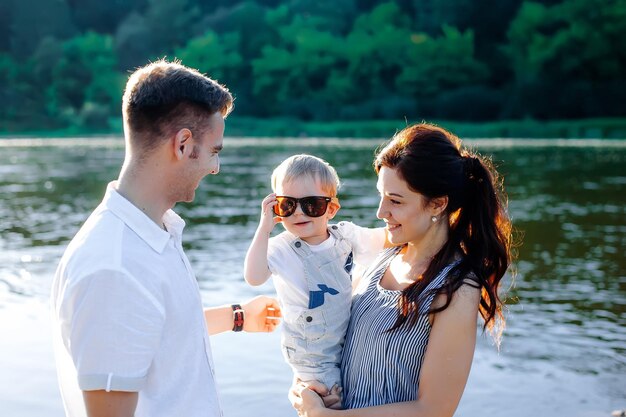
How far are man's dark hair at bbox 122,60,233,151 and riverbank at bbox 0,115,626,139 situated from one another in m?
40.9

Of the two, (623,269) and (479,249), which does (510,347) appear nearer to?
(623,269)

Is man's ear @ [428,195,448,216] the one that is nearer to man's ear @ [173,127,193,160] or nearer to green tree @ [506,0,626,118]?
man's ear @ [173,127,193,160]

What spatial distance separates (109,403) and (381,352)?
866 millimetres

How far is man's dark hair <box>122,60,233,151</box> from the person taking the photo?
197 centimetres

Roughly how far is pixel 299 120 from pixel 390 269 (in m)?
52.2

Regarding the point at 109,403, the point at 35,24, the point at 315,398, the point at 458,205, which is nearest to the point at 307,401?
the point at 315,398

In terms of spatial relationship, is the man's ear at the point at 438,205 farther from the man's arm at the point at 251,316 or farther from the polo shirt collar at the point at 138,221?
the polo shirt collar at the point at 138,221

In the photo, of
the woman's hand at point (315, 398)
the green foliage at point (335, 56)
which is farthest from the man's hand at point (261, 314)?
the green foliage at point (335, 56)

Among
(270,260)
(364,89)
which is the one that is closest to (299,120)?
(364,89)

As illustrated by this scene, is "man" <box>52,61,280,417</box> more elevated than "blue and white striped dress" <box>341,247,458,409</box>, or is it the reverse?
"man" <box>52,61,280,417</box>

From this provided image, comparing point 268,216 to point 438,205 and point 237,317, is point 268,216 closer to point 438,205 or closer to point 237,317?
point 237,317

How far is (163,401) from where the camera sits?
197 centimetres

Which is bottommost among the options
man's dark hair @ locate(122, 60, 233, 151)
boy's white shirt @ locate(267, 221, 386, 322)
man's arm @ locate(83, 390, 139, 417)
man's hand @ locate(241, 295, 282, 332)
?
man's hand @ locate(241, 295, 282, 332)

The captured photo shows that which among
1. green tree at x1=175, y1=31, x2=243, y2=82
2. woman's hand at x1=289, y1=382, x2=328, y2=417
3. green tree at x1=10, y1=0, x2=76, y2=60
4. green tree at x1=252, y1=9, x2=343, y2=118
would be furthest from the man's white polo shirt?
green tree at x1=10, y1=0, x2=76, y2=60
